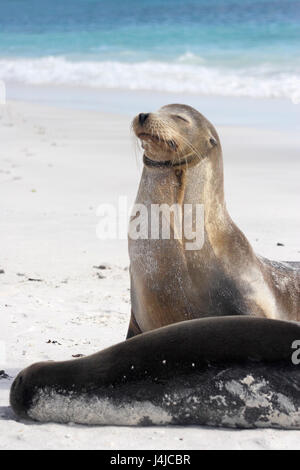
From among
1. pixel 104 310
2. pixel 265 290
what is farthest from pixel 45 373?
pixel 104 310

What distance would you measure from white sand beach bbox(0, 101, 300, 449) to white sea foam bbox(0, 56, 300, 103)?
4.74m

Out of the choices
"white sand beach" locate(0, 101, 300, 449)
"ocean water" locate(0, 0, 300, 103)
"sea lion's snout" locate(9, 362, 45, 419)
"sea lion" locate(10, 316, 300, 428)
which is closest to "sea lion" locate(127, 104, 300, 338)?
"white sand beach" locate(0, 101, 300, 449)

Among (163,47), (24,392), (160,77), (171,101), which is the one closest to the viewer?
(24,392)

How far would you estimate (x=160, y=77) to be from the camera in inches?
1002

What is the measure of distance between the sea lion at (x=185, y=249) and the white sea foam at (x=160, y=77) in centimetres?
1497

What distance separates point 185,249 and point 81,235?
14.5 ft

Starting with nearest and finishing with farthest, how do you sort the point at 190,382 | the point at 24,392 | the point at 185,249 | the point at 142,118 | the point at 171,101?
the point at 190,382 < the point at 24,392 < the point at 142,118 < the point at 185,249 < the point at 171,101

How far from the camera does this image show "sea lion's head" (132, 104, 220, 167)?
193 inches

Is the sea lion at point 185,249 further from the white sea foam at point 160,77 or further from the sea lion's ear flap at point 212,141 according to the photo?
the white sea foam at point 160,77

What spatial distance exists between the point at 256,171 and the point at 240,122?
13.7 feet

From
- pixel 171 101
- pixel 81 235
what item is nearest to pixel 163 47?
→ pixel 171 101

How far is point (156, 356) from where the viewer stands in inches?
161

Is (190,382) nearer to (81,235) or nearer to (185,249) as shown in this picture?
(185,249)

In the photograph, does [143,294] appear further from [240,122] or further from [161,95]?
[161,95]
